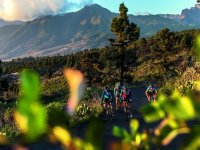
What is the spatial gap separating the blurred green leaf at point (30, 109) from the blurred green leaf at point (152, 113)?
0.19 meters

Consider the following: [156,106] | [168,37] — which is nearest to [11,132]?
[156,106]

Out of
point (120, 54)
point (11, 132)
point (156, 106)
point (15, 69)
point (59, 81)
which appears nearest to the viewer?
point (156, 106)

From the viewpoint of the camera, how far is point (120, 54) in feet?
170

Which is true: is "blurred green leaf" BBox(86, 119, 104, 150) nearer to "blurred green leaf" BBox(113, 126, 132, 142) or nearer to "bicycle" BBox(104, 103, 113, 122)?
"blurred green leaf" BBox(113, 126, 132, 142)

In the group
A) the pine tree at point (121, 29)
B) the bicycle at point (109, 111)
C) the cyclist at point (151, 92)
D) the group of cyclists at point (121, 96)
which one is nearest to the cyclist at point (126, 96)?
the group of cyclists at point (121, 96)

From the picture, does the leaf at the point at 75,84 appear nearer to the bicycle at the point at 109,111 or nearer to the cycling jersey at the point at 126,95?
the bicycle at the point at 109,111

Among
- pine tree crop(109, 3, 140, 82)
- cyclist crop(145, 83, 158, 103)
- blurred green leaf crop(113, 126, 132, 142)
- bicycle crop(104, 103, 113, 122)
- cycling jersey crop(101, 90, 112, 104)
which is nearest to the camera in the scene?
blurred green leaf crop(113, 126, 132, 142)

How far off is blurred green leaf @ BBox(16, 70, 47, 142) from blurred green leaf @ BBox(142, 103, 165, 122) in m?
0.19

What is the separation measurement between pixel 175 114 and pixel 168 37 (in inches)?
2363

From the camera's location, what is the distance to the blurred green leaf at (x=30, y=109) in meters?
0.71

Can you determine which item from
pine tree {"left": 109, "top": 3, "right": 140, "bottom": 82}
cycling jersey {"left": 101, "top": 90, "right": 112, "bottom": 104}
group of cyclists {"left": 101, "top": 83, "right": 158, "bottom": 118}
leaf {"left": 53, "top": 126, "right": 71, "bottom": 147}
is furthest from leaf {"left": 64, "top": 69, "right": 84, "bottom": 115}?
pine tree {"left": 109, "top": 3, "right": 140, "bottom": 82}

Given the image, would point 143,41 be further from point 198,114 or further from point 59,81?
point 198,114

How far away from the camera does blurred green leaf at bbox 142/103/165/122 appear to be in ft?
2.66

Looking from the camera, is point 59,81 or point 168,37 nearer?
point 168,37
